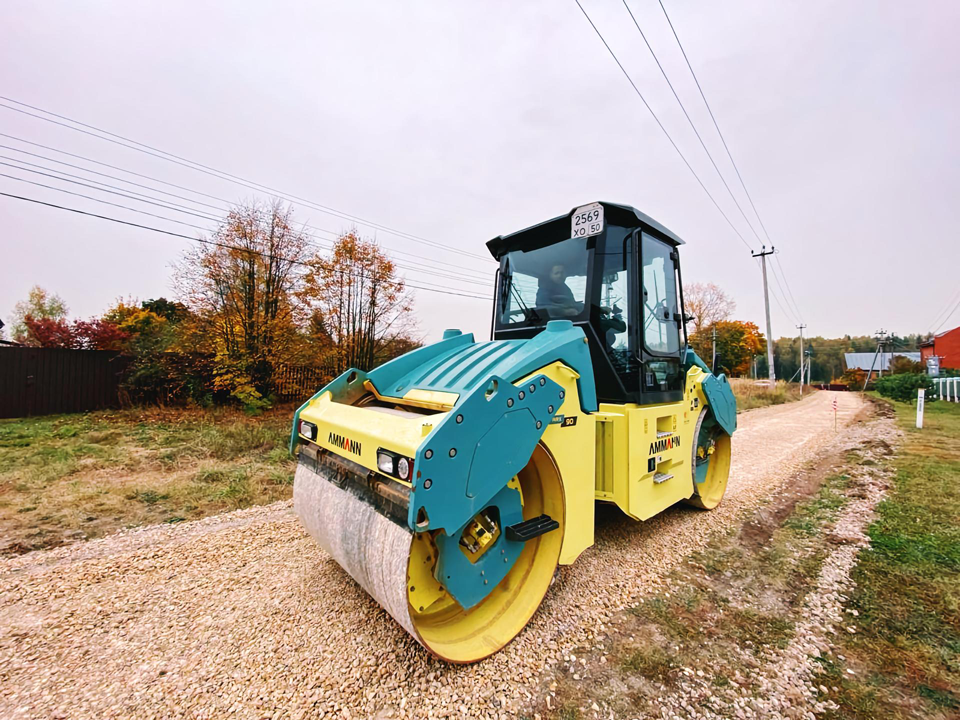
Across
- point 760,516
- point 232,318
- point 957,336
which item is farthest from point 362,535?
point 957,336

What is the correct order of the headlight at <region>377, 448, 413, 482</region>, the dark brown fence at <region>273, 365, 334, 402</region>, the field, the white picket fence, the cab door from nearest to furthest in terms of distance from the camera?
1. the headlight at <region>377, 448, 413, 482</region>
2. the cab door
3. the field
4. the dark brown fence at <region>273, 365, 334, 402</region>
5. the white picket fence

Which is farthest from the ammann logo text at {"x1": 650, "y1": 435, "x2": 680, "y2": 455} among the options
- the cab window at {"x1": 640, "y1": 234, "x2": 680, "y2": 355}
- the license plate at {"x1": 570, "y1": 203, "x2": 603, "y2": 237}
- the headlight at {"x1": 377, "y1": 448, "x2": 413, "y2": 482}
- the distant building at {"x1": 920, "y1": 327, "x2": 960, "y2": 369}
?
the distant building at {"x1": 920, "y1": 327, "x2": 960, "y2": 369}

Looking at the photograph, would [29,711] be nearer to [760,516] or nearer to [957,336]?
[760,516]

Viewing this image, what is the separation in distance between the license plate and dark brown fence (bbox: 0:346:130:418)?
41.7ft

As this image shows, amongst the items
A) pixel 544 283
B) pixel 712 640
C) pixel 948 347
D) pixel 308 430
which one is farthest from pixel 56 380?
pixel 948 347

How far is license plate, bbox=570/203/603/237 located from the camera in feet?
9.95

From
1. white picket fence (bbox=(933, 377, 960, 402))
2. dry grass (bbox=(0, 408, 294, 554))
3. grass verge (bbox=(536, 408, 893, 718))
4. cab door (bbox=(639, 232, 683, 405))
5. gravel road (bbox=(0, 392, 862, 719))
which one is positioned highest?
cab door (bbox=(639, 232, 683, 405))

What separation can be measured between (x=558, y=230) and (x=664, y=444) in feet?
6.65

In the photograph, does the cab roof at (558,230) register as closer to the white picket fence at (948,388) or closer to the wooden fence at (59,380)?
the wooden fence at (59,380)

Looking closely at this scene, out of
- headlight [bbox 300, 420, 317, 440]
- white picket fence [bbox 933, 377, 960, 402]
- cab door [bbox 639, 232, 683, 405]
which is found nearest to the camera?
headlight [bbox 300, 420, 317, 440]

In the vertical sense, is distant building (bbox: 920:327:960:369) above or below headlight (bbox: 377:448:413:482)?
above

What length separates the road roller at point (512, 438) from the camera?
201 centimetres

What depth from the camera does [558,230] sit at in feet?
11.5

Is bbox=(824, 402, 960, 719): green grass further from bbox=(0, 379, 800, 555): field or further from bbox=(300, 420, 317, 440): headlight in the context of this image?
bbox=(0, 379, 800, 555): field
